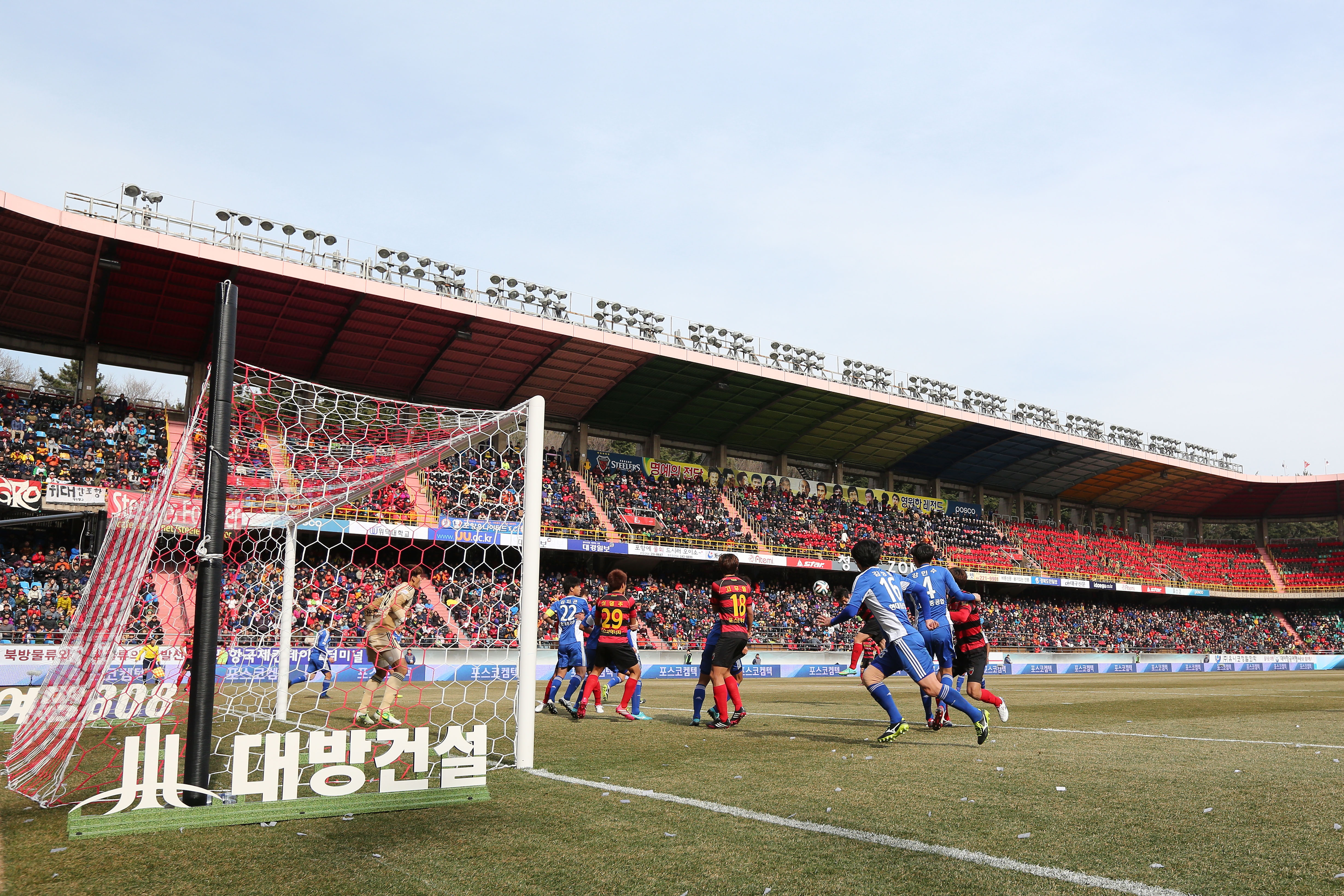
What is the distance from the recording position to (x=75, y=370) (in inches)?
1254

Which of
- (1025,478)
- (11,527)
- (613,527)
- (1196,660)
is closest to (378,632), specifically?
(11,527)

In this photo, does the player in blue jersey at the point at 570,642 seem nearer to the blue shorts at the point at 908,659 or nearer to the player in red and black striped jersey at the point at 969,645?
the blue shorts at the point at 908,659

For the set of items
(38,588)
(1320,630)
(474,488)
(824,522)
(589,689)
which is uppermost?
(824,522)

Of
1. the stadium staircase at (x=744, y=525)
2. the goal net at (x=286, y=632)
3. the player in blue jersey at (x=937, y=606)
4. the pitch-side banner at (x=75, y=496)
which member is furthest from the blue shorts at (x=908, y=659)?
the stadium staircase at (x=744, y=525)

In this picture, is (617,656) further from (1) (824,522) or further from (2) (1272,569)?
(2) (1272,569)

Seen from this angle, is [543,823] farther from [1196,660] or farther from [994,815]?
[1196,660]

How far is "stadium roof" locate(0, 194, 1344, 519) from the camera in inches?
1095

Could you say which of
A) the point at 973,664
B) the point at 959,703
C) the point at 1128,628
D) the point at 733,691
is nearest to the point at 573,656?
the point at 733,691

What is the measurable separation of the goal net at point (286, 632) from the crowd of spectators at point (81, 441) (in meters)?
9.80

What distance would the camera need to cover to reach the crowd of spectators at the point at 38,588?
2319 cm

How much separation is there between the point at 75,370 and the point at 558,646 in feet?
89.1

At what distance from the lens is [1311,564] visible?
2389 inches

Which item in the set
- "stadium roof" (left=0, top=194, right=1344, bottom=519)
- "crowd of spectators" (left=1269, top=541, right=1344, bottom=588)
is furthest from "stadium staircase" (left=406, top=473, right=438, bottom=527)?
"crowd of spectators" (left=1269, top=541, right=1344, bottom=588)

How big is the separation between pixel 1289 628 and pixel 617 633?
62025 millimetres
